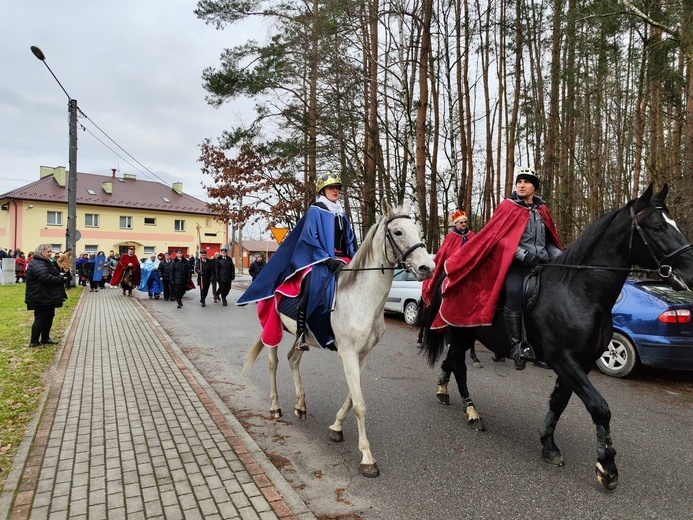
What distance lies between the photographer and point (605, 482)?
3.24 meters

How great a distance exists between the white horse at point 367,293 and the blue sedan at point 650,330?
4244 millimetres

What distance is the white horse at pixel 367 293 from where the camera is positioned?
357cm

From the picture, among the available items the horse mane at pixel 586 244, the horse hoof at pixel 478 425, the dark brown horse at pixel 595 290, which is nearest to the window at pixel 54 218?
the horse hoof at pixel 478 425

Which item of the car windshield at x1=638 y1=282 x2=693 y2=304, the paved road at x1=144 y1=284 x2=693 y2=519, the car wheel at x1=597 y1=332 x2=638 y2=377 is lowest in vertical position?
the paved road at x1=144 y1=284 x2=693 y2=519

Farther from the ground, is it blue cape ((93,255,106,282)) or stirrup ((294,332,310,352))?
blue cape ((93,255,106,282))

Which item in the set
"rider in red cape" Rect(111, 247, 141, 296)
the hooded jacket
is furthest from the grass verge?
"rider in red cape" Rect(111, 247, 141, 296)

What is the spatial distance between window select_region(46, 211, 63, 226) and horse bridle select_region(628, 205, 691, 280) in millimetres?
49049

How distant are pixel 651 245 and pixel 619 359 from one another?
395 centimetres

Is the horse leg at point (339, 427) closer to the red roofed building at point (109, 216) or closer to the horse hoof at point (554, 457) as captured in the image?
the horse hoof at point (554, 457)

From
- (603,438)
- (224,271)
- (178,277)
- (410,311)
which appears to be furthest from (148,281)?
(603,438)

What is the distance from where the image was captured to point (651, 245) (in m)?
3.29

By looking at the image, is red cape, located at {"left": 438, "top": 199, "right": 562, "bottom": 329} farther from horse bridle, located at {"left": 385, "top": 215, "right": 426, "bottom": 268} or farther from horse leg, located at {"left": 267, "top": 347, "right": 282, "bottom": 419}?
horse leg, located at {"left": 267, "top": 347, "right": 282, "bottom": 419}

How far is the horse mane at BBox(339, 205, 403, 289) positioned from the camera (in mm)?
3950

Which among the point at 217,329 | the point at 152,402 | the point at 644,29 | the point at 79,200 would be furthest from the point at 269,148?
the point at 79,200
